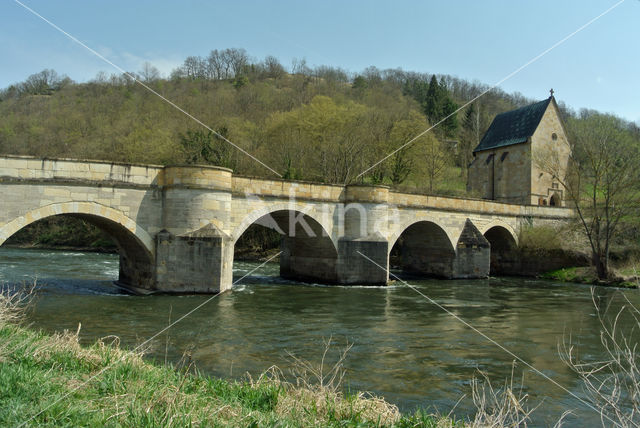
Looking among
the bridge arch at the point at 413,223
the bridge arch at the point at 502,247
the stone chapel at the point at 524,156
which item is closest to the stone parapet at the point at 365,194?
the bridge arch at the point at 413,223

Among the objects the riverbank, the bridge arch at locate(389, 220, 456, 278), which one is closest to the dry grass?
the riverbank

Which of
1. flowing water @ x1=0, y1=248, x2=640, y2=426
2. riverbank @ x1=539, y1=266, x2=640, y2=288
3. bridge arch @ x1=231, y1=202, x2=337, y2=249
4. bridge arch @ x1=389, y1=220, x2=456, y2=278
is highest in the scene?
bridge arch @ x1=231, y1=202, x2=337, y2=249

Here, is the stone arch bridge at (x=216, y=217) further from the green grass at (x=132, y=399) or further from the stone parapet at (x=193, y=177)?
the green grass at (x=132, y=399)

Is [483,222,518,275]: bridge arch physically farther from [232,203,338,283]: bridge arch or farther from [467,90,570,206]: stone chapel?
[232,203,338,283]: bridge arch

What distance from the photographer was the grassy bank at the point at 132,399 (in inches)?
136

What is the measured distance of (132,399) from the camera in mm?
3814

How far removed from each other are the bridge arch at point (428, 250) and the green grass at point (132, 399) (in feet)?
61.9

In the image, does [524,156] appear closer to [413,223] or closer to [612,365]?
[413,223]

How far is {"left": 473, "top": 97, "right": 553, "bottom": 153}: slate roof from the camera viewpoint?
112ft

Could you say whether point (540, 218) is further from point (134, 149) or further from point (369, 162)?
point (134, 149)

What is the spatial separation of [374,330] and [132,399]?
815cm

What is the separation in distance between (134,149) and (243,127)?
8.14 meters

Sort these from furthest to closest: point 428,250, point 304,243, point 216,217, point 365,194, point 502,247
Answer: point 502,247, point 428,250, point 304,243, point 365,194, point 216,217

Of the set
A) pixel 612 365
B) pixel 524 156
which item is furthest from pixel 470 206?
pixel 612 365
